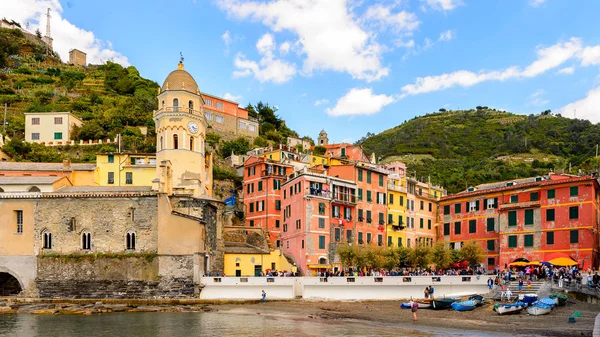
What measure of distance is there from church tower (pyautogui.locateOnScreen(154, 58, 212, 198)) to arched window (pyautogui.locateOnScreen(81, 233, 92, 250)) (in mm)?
8361

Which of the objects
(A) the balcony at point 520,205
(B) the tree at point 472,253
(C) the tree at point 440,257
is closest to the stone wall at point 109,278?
(C) the tree at point 440,257

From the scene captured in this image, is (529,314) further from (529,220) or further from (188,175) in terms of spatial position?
(188,175)

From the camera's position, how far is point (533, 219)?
56438mm

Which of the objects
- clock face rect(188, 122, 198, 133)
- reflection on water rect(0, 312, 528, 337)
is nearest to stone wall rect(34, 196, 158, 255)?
reflection on water rect(0, 312, 528, 337)

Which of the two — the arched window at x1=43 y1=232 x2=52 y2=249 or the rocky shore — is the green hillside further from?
the arched window at x1=43 y1=232 x2=52 y2=249

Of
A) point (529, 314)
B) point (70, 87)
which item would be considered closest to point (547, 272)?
point (529, 314)

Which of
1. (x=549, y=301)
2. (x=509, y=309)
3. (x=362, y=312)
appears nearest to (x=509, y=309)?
(x=509, y=309)

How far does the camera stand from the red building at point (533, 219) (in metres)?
52.8

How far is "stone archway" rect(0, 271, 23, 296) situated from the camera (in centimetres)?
5256

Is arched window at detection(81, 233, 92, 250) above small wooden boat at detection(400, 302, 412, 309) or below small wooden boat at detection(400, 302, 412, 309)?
above

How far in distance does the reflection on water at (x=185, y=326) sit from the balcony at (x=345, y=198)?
20068 millimetres

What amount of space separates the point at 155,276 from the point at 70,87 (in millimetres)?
70208

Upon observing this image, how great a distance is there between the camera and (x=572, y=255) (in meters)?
52.8

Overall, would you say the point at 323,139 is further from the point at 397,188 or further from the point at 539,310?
the point at 539,310
